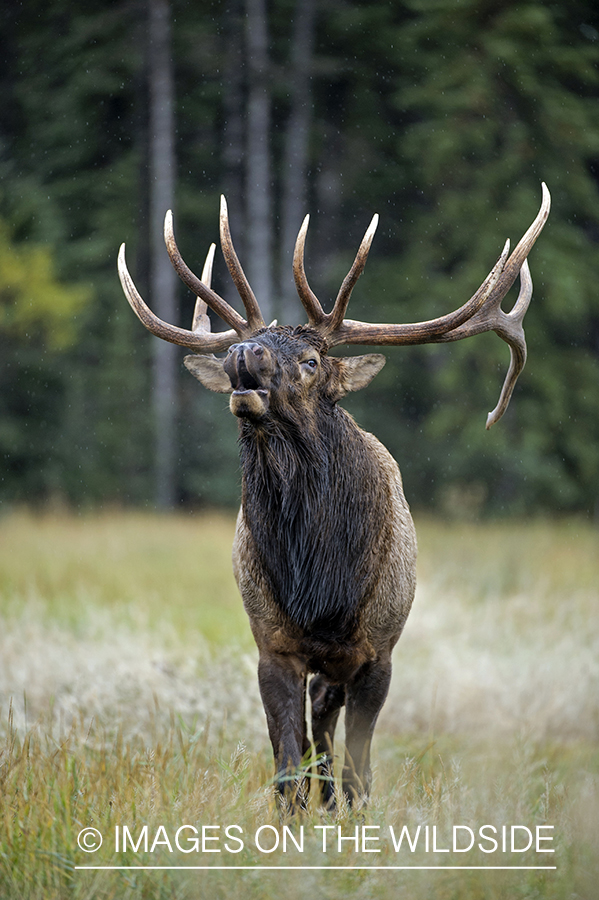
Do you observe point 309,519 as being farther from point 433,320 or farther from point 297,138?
point 297,138

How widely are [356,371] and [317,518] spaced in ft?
2.15

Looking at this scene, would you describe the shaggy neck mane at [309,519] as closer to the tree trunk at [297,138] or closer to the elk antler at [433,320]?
the elk antler at [433,320]

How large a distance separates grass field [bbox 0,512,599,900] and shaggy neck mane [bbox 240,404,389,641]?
67 centimetres

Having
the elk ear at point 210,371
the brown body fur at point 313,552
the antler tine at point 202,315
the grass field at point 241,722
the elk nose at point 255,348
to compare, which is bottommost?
the grass field at point 241,722

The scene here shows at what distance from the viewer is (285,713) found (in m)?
3.74

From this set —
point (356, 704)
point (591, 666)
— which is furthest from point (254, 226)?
point (356, 704)

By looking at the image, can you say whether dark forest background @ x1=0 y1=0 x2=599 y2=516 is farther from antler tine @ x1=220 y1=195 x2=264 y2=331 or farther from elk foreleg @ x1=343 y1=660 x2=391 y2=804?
elk foreleg @ x1=343 y1=660 x2=391 y2=804

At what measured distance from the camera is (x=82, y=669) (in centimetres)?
608

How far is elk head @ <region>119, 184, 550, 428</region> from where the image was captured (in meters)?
3.50

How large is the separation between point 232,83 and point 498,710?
379 inches

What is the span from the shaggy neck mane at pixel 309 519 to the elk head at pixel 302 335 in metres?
0.15

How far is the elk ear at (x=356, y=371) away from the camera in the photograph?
4000mm

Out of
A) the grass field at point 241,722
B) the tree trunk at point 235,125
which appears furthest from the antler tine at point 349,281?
the tree trunk at point 235,125

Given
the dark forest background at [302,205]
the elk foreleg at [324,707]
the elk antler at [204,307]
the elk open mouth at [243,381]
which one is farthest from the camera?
the dark forest background at [302,205]
